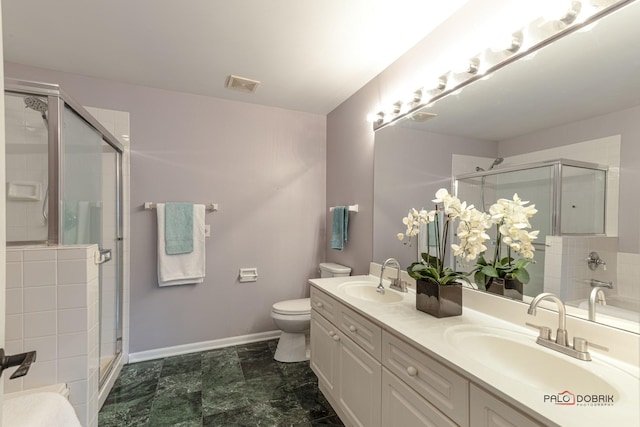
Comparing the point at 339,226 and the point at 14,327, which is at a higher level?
the point at 339,226

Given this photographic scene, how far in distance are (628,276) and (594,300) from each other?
128 mm

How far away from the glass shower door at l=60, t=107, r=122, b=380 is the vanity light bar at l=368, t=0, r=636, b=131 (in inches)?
76.7

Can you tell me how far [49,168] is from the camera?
1371 mm

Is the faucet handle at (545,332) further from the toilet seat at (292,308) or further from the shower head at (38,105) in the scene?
the shower head at (38,105)

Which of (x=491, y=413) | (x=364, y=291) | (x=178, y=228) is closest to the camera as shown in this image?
(x=491, y=413)

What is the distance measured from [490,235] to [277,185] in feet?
6.40

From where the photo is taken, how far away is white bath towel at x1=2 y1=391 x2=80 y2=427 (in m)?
1.04

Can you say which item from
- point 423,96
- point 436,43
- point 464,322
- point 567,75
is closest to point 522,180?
point 567,75

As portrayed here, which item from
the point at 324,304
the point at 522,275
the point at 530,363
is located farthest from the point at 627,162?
the point at 324,304

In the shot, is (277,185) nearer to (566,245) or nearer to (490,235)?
(490,235)

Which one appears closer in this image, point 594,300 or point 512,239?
point 594,300

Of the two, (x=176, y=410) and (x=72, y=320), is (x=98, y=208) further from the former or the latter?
(x=176, y=410)

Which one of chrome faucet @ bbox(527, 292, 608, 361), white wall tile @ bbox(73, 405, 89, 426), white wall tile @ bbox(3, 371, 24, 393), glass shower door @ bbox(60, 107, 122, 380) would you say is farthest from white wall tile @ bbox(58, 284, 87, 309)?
chrome faucet @ bbox(527, 292, 608, 361)

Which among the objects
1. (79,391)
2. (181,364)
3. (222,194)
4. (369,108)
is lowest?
(181,364)
